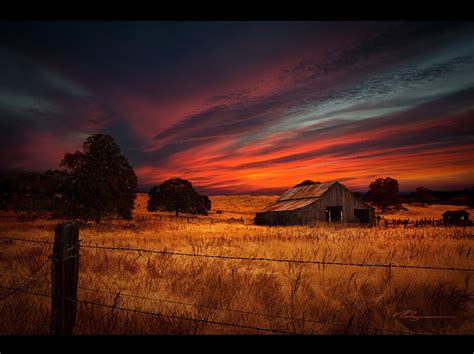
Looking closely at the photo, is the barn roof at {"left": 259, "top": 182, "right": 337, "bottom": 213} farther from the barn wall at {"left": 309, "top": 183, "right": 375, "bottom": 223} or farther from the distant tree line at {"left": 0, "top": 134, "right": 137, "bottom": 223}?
the distant tree line at {"left": 0, "top": 134, "right": 137, "bottom": 223}

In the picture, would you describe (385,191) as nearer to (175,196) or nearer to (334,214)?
(334,214)

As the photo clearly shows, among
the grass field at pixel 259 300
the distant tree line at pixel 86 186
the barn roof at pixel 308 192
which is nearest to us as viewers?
the grass field at pixel 259 300

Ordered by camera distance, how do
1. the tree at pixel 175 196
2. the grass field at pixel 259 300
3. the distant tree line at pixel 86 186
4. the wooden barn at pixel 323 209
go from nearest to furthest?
the grass field at pixel 259 300
the distant tree line at pixel 86 186
the wooden barn at pixel 323 209
the tree at pixel 175 196

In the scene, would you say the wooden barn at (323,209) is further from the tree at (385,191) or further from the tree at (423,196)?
the tree at (423,196)

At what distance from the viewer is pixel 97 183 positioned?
25.3m

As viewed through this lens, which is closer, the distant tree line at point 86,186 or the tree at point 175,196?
the distant tree line at point 86,186

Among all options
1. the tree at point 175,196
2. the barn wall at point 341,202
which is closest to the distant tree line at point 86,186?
the barn wall at point 341,202

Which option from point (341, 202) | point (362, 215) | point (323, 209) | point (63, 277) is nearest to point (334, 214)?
point (341, 202)

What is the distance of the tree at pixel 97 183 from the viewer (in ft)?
82.6

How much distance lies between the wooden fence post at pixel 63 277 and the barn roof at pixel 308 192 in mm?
34537

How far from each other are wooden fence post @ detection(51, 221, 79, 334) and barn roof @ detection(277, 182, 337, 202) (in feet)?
113

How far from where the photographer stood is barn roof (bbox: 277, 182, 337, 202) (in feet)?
122
